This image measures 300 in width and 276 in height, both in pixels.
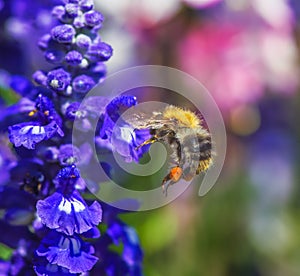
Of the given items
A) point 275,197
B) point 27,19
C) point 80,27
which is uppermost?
point 80,27

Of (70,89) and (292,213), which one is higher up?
(70,89)

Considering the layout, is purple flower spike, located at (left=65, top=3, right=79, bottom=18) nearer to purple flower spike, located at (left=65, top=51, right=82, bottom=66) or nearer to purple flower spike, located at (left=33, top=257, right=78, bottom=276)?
purple flower spike, located at (left=65, top=51, right=82, bottom=66)

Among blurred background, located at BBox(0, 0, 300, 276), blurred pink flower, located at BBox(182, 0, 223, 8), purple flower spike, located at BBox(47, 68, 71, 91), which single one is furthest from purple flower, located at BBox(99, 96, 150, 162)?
blurred pink flower, located at BBox(182, 0, 223, 8)

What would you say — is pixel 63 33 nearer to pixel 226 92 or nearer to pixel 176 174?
pixel 176 174

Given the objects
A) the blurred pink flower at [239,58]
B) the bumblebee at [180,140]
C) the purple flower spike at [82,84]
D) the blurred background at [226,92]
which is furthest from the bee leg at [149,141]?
the blurred pink flower at [239,58]

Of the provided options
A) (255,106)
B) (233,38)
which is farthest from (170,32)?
(255,106)

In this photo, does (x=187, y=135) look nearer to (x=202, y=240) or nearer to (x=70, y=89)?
(x=70, y=89)

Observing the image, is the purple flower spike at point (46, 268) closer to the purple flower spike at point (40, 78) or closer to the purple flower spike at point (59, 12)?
the purple flower spike at point (40, 78)
